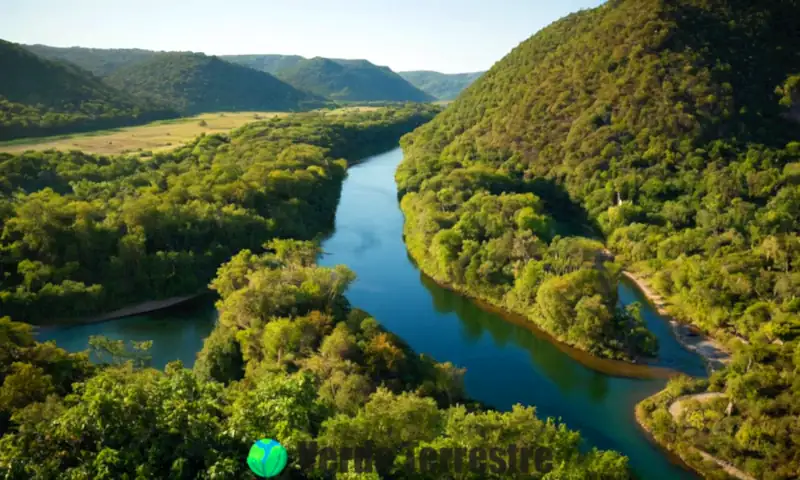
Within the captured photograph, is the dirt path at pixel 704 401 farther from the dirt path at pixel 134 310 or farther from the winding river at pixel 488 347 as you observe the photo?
the dirt path at pixel 134 310

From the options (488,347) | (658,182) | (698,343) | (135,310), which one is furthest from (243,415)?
Result: (658,182)

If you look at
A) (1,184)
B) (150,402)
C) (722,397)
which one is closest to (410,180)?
(1,184)

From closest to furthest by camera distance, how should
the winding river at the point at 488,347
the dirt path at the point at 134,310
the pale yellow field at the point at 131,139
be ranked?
the winding river at the point at 488,347, the dirt path at the point at 134,310, the pale yellow field at the point at 131,139

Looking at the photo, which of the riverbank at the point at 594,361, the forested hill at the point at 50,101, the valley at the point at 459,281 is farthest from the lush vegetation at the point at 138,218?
the riverbank at the point at 594,361

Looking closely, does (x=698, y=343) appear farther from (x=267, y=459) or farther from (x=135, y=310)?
(x=135, y=310)

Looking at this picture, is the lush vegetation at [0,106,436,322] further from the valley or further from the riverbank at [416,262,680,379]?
the riverbank at [416,262,680,379]

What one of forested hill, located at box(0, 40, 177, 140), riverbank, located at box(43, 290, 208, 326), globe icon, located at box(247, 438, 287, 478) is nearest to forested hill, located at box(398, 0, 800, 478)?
globe icon, located at box(247, 438, 287, 478)

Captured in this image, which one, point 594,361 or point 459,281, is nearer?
point 594,361
